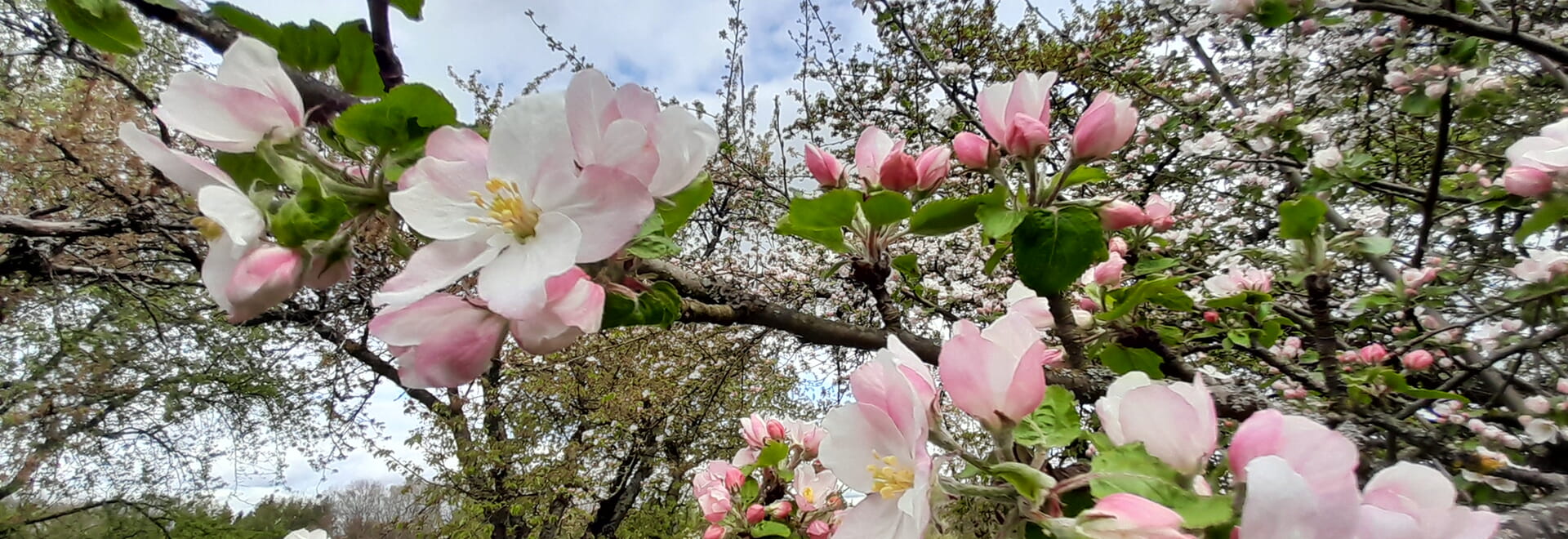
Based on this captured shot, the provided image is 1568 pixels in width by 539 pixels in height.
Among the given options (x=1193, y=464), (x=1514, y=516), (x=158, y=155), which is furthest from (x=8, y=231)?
(x=1514, y=516)

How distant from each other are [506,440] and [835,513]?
4.30m

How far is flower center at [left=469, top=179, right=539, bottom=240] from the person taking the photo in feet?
1.20

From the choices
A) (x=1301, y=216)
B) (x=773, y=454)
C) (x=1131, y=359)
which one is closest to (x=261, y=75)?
(x=773, y=454)

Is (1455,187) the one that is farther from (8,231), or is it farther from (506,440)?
(506,440)

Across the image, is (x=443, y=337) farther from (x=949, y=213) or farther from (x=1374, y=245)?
(x=1374, y=245)

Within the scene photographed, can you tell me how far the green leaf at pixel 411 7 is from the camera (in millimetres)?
464

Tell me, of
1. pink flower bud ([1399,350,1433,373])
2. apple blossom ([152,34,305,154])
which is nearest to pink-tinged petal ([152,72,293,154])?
apple blossom ([152,34,305,154])

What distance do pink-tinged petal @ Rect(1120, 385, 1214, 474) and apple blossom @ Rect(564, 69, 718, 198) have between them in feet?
0.93

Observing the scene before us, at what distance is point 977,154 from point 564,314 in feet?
1.42

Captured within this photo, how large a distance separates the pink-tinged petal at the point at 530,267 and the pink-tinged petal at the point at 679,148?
0.21 feet

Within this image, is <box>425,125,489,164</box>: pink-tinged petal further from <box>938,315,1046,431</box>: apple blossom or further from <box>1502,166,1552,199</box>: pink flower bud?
<box>1502,166,1552,199</box>: pink flower bud

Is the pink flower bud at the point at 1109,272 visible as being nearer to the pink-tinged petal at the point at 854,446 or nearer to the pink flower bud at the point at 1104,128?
the pink flower bud at the point at 1104,128

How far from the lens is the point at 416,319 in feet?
1.17

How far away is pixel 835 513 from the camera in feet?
3.54
